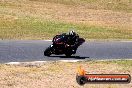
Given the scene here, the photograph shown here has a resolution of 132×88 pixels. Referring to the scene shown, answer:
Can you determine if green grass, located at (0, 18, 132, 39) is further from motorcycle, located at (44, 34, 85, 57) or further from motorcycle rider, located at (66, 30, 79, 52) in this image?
motorcycle rider, located at (66, 30, 79, 52)

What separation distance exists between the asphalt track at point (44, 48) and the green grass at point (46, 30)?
2849mm

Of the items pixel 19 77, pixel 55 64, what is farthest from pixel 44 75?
pixel 55 64

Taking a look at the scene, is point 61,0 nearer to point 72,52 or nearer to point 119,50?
point 119,50

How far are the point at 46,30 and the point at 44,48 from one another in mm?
8798

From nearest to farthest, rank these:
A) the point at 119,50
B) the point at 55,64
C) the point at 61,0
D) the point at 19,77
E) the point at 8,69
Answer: the point at 19,77, the point at 8,69, the point at 55,64, the point at 119,50, the point at 61,0

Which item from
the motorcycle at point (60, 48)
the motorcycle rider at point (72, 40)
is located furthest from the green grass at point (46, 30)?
the motorcycle rider at point (72, 40)

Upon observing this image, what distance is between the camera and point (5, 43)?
25422mm

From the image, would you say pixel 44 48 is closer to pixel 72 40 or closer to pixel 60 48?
pixel 60 48

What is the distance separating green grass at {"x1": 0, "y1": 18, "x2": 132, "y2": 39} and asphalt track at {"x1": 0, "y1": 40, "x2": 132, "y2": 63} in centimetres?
285

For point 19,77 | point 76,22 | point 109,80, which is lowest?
point 76,22

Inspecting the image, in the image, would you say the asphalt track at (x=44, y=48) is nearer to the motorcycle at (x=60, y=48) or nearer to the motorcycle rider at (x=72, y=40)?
the motorcycle at (x=60, y=48)

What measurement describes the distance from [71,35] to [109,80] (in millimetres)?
11475

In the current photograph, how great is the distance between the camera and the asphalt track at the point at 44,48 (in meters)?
20.7

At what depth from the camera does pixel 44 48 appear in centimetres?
2405
